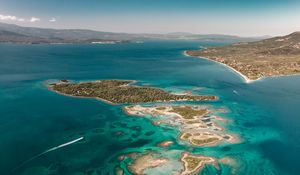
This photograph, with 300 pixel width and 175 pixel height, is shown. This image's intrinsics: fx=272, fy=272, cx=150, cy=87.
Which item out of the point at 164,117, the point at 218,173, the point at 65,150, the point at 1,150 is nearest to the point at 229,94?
the point at 164,117

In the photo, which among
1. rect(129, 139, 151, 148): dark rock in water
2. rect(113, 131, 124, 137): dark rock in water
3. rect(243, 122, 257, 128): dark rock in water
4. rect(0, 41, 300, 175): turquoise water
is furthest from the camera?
rect(243, 122, 257, 128): dark rock in water

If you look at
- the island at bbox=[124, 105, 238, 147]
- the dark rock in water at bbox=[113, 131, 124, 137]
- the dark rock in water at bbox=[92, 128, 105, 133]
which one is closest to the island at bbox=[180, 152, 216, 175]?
the island at bbox=[124, 105, 238, 147]

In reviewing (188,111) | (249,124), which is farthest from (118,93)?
(249,124)

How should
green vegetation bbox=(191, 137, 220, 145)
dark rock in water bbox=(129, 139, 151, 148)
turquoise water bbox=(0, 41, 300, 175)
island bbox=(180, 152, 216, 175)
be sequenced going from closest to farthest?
island bbox=(180, 152, 216, 175)
turquoise water bbox=(0, 41, 300, 175)
dark rock in water bbox=(129, 139, 151, 148)
green vegetation bbox=(191, 137, 220, 145)

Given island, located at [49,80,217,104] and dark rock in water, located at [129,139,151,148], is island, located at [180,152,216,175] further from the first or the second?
island, located at [49,80,217,104]

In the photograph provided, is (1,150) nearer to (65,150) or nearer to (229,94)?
(65,150)

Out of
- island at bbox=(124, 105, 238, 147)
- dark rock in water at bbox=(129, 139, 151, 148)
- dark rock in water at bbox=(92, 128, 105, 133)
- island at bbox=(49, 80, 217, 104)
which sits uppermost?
island at bbox=(49, 80, 217, 104)
